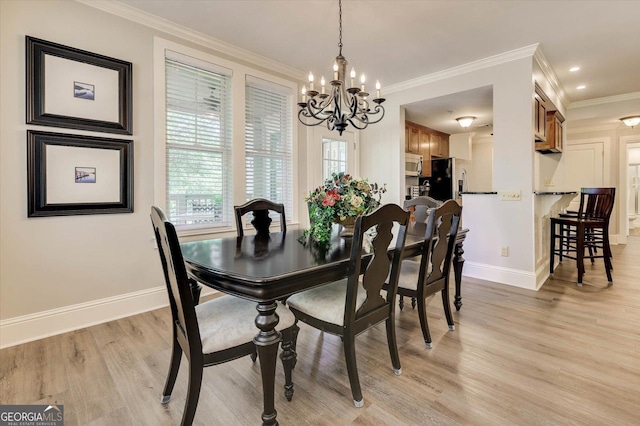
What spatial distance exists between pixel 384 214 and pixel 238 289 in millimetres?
780

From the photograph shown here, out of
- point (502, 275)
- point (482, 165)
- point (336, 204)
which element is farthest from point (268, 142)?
point (482, 165)

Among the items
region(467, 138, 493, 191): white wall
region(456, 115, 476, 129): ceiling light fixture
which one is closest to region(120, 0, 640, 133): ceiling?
region(456, 115, 476, 129): ceiling light fixture

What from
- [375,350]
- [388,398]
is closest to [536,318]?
[375,350]

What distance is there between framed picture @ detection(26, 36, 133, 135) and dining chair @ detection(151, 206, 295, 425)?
5.57 feet

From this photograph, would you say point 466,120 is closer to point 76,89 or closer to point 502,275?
point 502,275

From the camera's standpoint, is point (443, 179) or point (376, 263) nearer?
point (376, 263)

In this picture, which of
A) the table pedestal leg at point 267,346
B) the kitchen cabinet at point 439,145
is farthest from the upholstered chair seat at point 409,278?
the kitchen cabinet at point 439,145

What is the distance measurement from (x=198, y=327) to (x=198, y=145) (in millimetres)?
2360

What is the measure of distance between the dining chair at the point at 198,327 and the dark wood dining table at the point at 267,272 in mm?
142

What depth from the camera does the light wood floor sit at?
4.99 feet

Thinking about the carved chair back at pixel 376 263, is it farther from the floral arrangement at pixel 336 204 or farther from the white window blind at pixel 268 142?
the white window blind at pixel 268 142

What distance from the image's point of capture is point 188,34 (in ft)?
10.1

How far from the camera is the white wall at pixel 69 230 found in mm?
2209

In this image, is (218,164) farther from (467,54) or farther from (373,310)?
(467,54)
